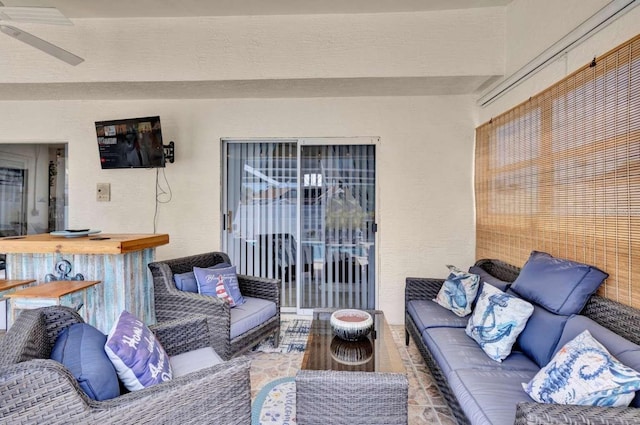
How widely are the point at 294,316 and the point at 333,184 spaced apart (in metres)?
1.61

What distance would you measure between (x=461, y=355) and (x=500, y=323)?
11.7 inches

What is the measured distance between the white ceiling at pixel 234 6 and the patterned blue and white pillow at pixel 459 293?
251 centimetres

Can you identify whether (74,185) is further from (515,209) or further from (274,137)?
(515,209)

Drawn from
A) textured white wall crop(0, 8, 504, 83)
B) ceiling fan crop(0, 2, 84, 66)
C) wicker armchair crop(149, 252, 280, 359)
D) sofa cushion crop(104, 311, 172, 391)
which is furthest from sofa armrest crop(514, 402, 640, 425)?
ceiling fan crop(0, 2, 84, 66)

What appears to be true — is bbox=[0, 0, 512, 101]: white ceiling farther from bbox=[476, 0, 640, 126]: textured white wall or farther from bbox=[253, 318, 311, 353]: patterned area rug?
bbox=[253, 318, 311, 353]: patterned area rug

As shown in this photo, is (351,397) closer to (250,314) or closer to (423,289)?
(250,314)

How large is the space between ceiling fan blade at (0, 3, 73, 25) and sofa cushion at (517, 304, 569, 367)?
336 centimetres

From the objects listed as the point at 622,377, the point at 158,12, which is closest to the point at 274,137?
the point at 158,12

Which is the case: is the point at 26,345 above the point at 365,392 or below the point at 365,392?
above

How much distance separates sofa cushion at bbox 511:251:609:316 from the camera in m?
1.75

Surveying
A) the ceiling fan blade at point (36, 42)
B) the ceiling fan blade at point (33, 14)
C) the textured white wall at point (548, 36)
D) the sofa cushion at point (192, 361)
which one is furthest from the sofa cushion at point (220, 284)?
the textured white wall at point (548, 36)

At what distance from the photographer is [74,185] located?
3.78 m

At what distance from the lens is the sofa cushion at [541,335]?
166 cm

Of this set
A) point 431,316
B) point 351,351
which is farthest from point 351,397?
point 431,316
